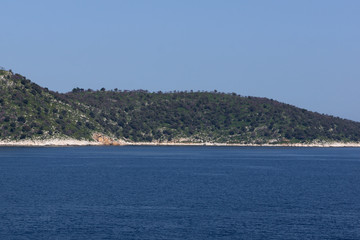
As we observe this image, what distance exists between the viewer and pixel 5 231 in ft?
185

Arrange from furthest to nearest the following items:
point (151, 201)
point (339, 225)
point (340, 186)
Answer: point (340, 186), point (151, 201), point (339, 225)

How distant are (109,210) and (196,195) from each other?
17767mm

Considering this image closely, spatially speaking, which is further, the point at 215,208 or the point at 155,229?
the point at 215,208

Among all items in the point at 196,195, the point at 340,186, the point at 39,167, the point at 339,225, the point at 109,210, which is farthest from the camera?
the point at 39,167

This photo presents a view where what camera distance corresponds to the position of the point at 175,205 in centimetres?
7344

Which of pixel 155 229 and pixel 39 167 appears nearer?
pixel 155 229

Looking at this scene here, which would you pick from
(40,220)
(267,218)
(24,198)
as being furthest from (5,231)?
(267,218)

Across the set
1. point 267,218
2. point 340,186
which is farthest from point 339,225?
point 340,186

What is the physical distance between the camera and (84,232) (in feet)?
187

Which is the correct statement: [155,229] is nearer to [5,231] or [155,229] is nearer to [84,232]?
[84,232]

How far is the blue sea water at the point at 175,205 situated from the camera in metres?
57.8

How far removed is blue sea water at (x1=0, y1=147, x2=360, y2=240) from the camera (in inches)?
2274

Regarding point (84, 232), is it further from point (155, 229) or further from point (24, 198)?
point (24, 198)

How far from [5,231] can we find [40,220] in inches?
236
